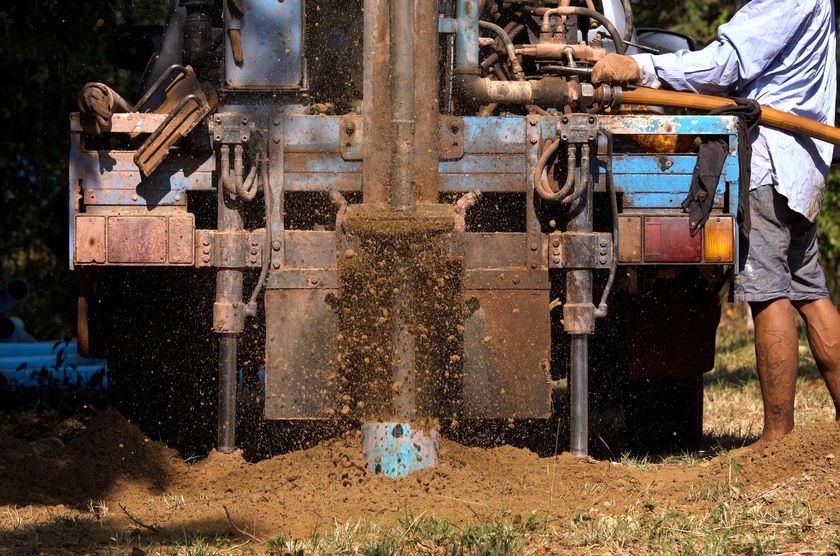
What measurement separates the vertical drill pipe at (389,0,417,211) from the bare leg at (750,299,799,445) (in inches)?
60.7

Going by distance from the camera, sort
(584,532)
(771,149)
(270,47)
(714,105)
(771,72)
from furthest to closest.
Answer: (771,72), (771,149), (714,105), (270,47), (584,532)

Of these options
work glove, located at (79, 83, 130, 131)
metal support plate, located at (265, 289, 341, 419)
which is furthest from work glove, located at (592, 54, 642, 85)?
work glove, located at (79, 83, 130, 131)

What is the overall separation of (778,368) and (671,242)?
2.62 ft

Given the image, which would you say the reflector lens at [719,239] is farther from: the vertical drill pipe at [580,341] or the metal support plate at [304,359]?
the metal support plate at [304,359]

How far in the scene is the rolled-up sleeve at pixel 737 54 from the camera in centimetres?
503

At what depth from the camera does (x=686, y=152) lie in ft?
15.8

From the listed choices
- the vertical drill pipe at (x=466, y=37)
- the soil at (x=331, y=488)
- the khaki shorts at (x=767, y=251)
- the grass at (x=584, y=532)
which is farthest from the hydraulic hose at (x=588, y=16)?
the grass at (x=584, y=532)

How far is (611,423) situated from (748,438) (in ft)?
1.98

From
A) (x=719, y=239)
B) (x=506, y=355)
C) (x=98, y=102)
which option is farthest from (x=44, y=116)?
(x=719, y=239)

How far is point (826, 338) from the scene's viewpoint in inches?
210

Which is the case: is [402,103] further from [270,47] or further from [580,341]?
[580,341]

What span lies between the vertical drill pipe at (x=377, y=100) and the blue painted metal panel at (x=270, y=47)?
→ 28cm

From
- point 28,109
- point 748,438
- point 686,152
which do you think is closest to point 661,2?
point 28,109

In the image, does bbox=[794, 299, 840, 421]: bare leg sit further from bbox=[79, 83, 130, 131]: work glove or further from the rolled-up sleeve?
bbox=[79, 83, 130, 131]: work glove
